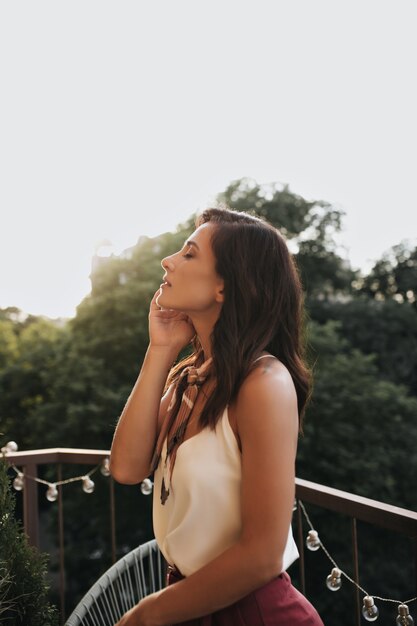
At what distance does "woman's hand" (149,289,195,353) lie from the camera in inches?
53.8

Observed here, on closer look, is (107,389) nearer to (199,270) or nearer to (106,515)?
(106,515)

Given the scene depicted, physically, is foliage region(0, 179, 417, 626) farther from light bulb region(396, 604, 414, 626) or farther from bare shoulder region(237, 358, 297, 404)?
bare shoulder region(237, 358, 297, 404)

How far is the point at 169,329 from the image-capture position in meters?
1.38

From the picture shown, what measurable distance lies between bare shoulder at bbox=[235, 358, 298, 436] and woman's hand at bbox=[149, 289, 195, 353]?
0.32 metres

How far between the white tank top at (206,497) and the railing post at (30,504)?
136cm

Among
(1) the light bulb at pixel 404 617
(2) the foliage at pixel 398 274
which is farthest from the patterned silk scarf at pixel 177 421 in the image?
(2) the foliage at pixel 398 274

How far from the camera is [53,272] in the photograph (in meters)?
13.1

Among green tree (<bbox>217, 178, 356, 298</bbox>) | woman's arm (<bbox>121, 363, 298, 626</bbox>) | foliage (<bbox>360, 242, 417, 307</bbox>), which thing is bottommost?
woman's arm (<bbox>121, 363, 298, 626</bbox>)

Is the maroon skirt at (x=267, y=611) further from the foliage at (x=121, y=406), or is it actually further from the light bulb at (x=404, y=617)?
the foliage at (x=121, y=406)

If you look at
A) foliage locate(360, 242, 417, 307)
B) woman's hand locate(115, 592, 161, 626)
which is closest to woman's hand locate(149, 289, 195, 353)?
woman's hand locate(115, 592, 161, 626)

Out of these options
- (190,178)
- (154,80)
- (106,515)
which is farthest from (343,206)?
(106,515)

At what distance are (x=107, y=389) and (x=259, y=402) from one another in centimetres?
1114

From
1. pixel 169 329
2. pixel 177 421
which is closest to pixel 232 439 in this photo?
pixel 177 421

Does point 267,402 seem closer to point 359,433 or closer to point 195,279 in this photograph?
point 195,279
